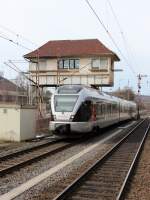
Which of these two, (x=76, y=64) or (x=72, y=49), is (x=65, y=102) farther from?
(x=72, y=49)

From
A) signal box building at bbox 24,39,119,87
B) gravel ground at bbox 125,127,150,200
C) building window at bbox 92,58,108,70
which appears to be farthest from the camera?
building window at bbox 92,58,108,70

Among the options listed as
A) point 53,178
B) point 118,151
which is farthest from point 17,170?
point 118,151

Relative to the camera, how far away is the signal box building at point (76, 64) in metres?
53.2

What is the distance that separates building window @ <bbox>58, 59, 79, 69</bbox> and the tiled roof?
0.73 m

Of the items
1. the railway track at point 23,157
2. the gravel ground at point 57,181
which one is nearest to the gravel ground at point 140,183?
the gravel ground at point 57,181

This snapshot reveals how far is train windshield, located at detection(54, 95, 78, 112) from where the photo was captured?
2343 centimetres

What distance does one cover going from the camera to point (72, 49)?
57.9 metres

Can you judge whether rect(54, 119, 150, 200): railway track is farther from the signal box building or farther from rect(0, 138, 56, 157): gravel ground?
the signal box building

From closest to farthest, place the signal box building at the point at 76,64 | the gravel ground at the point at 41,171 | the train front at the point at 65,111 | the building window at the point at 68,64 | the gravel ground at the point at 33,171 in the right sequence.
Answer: the gravel ground at the point at 41,171, the gravel ground at the point at 33,171, the train front at the point at 65,111, the signal box building at the point at 76,64, the building window at the point at 68,64

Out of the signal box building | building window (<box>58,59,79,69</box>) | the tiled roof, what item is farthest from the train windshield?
building window (<box>58,59,79,69</box>)

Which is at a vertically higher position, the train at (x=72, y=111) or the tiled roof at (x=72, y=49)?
the tiled roof at (x=72, y=49)

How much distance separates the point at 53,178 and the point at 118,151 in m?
8.09

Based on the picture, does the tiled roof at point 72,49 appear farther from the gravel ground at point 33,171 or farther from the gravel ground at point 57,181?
the gravel ground at point 57,181

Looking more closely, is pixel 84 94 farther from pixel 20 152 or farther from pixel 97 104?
pixel 20 152
